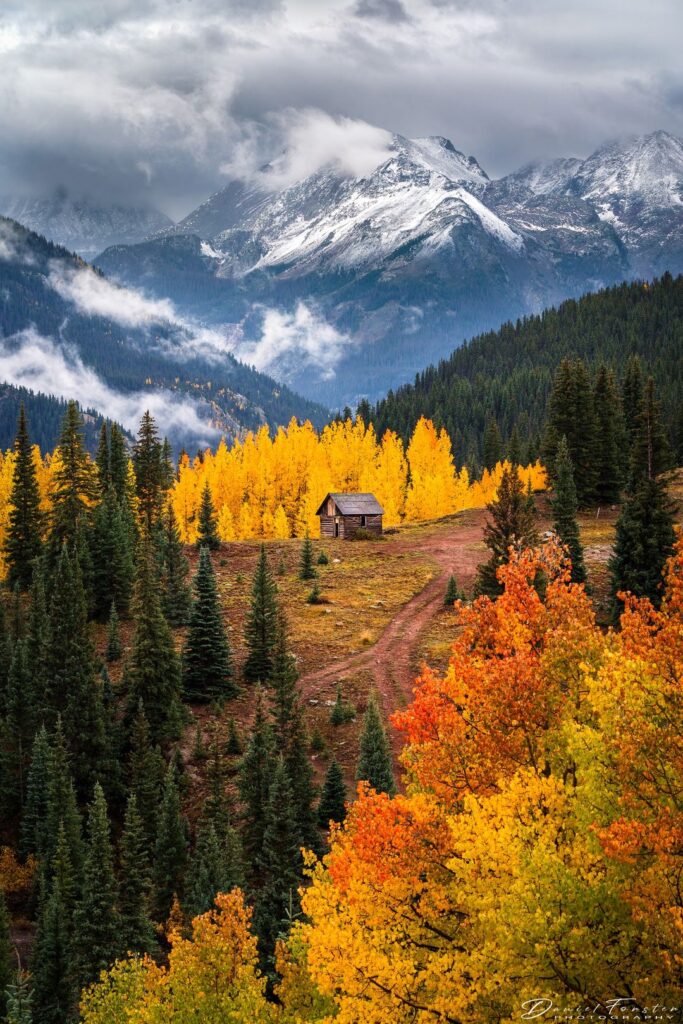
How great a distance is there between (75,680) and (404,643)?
20987 mm

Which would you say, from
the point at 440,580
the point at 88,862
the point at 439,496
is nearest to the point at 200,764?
the point at 88,862

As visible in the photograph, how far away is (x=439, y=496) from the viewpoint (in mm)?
98688

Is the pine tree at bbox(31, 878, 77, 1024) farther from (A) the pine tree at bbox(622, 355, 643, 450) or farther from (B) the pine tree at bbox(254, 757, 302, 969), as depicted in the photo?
(A) the pine tree at bbox(622, 355, 643, 450)

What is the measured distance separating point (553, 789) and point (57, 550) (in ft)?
194

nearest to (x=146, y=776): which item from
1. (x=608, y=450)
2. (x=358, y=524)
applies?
(x=358, y=524)

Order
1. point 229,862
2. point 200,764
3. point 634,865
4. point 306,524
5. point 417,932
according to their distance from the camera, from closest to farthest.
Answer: point 634,865 < point 417,932 < point 229,862 < point 200,764 < point 306,524

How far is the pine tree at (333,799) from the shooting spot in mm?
34781

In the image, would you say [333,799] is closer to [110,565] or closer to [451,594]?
[451,594]

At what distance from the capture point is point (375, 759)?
33.2 metres

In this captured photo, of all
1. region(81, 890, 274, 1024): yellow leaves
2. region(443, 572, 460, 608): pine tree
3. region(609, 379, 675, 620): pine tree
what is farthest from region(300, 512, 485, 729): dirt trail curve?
region(81, 890, 274, 1024): yellow leaves

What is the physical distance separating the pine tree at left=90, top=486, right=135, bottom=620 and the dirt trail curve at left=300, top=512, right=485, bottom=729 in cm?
2109

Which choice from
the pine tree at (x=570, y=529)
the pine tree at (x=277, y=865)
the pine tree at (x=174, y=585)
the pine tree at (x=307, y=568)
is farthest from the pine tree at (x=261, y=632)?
the pine tree at (x=570, y=529)

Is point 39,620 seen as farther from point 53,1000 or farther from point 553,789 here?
point 553,789

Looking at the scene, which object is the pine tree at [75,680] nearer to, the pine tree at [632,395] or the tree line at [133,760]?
the tree line at [133,760]
